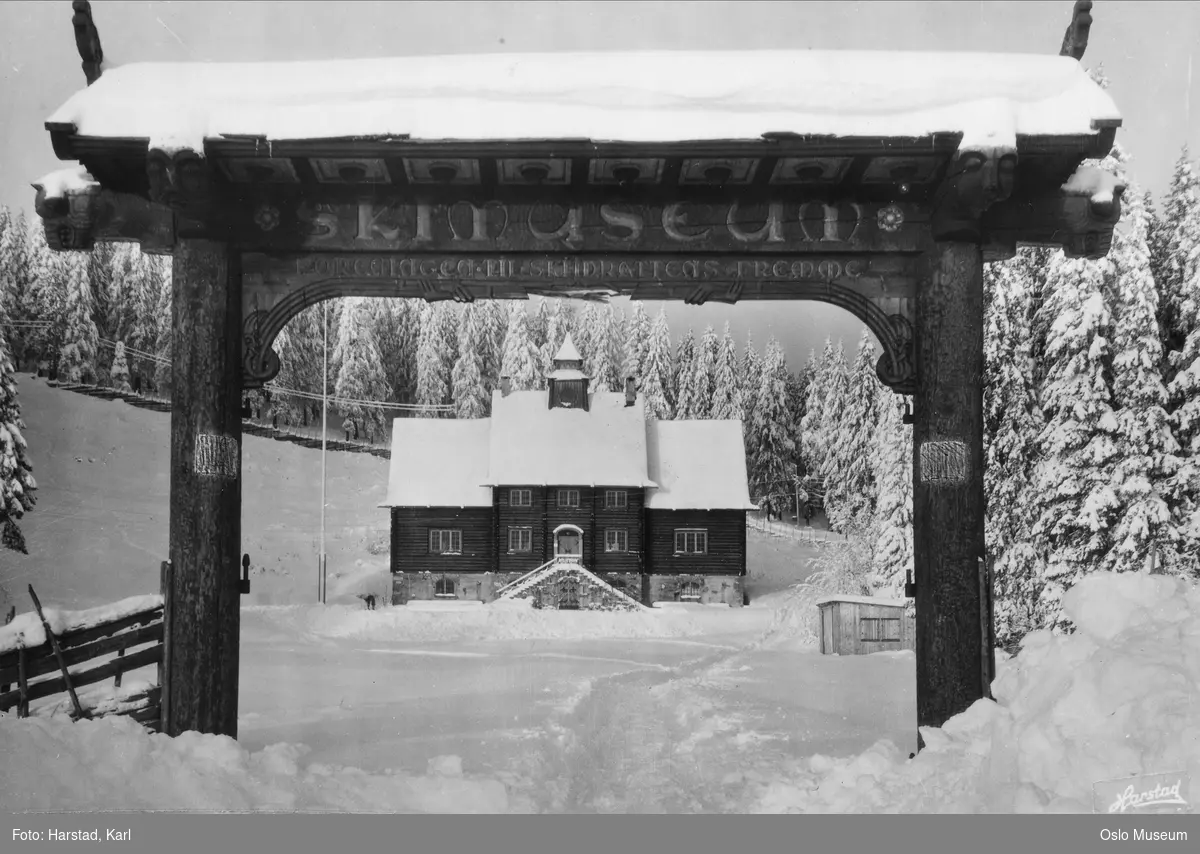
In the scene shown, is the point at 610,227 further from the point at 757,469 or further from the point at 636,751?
the point at 757,469

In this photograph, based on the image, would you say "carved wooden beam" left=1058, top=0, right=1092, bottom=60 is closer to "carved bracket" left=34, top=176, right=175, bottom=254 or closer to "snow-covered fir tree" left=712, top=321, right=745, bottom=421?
"carved bracket" left=34, top=176, right=175, bottom=254

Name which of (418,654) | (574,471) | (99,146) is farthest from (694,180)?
(574,471)

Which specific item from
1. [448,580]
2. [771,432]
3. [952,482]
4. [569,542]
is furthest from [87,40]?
[771,432]

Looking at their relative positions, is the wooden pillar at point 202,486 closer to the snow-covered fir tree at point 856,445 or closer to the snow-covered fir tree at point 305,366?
the snow-covered fir tree at point 856,445

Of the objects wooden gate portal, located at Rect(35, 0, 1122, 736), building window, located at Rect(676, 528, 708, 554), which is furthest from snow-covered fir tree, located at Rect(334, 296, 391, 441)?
wooden gate portal, located at Rect(35, 0, 1122, 736)

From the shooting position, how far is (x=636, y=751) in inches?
397

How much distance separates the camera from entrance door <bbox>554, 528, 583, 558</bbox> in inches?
1479

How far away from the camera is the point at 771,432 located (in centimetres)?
4953

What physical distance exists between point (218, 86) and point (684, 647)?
1912 centimetres

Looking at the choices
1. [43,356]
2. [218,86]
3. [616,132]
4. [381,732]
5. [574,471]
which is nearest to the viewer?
[616,132]

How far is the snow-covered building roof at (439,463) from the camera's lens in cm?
3762

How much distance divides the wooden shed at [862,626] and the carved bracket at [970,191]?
42.7 feet

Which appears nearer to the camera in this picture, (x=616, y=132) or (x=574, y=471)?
(x=616, y=132)

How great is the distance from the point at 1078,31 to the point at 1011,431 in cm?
1586
